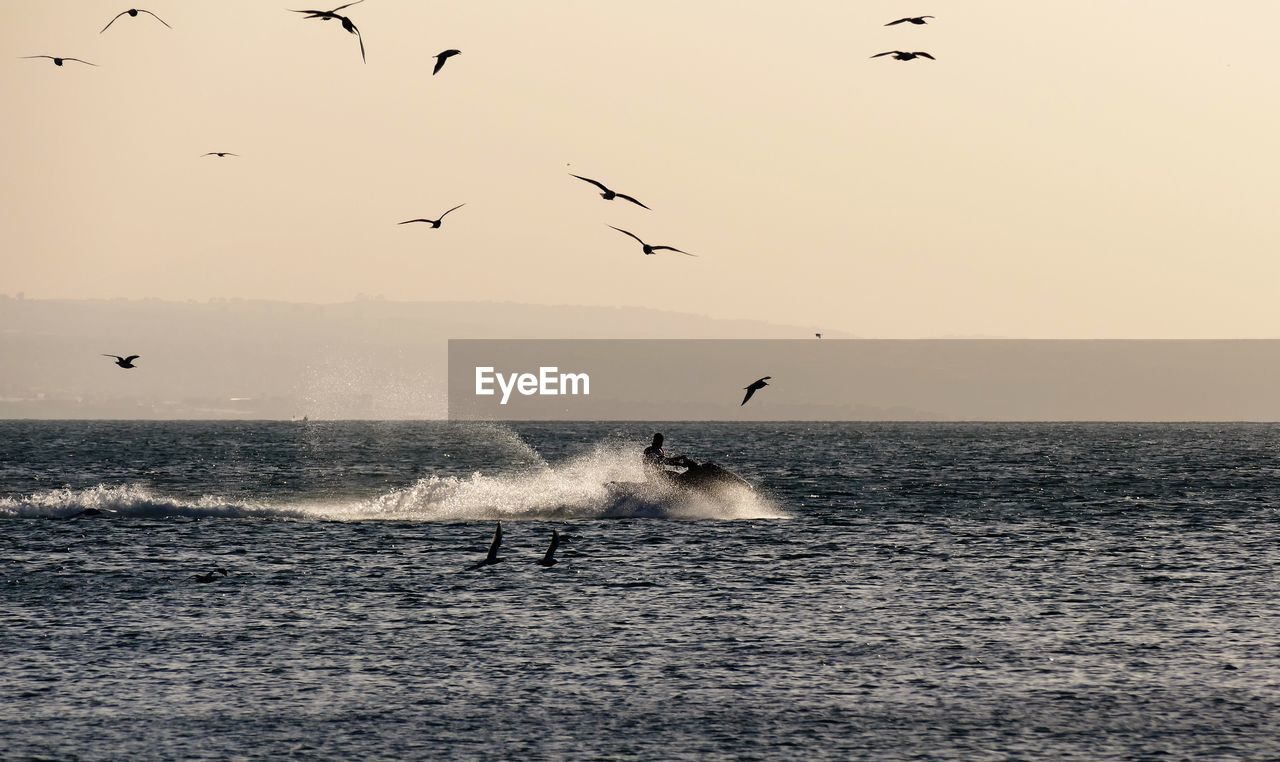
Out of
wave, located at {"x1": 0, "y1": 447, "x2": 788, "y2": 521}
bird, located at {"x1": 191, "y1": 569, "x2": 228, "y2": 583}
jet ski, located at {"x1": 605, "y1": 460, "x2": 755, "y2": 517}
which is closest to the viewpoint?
bird, located at {"x1": 191, "y1": 569, "x2": 228, "y2": 583}

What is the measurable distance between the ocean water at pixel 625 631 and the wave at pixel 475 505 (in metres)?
0.20

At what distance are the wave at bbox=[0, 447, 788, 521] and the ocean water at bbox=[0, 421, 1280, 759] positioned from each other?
201 mm

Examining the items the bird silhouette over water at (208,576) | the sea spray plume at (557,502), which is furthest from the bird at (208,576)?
the sea spray plume at (557,502)

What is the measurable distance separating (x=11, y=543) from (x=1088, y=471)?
8022 cm

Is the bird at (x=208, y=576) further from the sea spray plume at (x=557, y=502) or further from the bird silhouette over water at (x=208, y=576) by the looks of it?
the sea spray plume at (x=557, y=502)

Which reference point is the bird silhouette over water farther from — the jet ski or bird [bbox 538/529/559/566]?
the jet ski

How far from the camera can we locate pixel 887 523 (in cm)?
5734

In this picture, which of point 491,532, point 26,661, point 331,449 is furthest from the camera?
point 331,449

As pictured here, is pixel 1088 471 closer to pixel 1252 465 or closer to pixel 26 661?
pixel 1252 465

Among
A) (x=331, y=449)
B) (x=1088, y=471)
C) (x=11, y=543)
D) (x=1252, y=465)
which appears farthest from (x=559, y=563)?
(x=331, y=449)

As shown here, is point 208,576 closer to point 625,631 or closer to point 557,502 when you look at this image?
point 625,631

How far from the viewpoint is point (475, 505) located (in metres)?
59.5

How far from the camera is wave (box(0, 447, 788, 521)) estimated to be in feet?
183

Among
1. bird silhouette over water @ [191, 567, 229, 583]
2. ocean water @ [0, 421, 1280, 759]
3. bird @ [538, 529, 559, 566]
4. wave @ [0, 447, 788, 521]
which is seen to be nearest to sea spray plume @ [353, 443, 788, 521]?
wave @ [0, 447, 788, 521]
